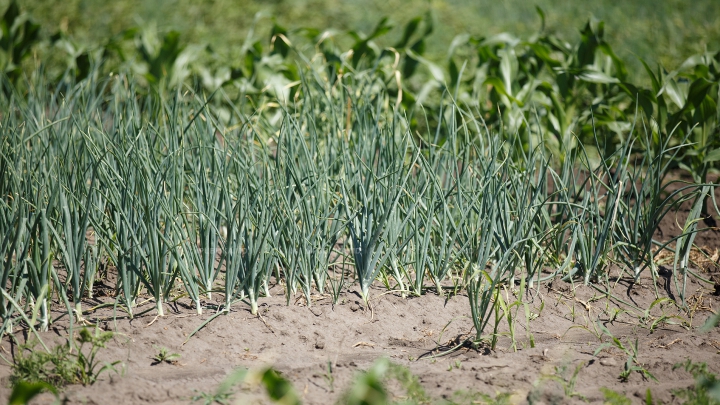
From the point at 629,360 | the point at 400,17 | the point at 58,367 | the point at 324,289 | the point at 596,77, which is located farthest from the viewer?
the point at 400,17

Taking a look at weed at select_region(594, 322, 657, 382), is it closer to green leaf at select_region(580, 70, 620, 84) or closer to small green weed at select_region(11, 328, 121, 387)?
small green weed at select_region(11, 328, 121, 387)

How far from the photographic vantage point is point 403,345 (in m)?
1.87

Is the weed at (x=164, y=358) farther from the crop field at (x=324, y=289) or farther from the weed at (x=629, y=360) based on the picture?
the weed at (x=629, y=360)

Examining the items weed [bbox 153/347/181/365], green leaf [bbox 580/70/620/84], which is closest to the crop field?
weed [bbox 153/347/181/365]

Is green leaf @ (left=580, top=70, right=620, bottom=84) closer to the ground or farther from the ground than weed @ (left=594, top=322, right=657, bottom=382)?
farther from the ground

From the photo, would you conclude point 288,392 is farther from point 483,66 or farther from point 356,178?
point 483,66

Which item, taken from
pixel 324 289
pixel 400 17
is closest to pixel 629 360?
pixel 324 289

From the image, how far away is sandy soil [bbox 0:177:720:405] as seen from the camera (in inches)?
62.1

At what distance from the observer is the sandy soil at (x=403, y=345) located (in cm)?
158

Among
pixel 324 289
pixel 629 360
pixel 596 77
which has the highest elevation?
pixel 596 77

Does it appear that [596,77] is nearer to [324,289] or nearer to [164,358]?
[324,289]

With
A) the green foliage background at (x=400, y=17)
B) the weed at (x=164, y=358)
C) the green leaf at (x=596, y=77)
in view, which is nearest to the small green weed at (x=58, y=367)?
the weed at (x=164, y=358)

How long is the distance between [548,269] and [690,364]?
802mm

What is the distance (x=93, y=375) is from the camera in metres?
1.62
